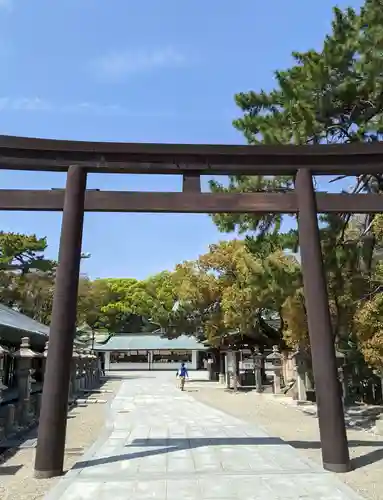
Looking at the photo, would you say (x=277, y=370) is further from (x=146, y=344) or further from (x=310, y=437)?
(x=146, y=344)

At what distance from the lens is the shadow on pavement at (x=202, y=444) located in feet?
25.0

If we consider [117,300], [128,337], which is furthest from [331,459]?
[117,300]

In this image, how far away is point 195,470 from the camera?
686 centimetres

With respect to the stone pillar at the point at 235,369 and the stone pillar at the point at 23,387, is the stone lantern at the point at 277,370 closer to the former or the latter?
the stone pillar at the point at 235,369

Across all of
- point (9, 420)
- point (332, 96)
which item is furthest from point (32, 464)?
point (332, 96)

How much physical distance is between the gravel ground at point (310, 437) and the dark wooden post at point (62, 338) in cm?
417

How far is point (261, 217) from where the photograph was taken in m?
13.5

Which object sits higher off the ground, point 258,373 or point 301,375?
point 258,373

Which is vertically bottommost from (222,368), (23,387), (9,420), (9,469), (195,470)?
(9,469)

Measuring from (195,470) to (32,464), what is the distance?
10.4 ft

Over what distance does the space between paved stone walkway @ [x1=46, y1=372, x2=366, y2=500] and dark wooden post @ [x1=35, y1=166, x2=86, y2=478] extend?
465 millimetres

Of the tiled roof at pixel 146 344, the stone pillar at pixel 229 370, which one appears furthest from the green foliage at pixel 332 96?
the tiled roof at pixel 146 344

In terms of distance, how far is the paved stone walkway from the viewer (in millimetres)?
5789

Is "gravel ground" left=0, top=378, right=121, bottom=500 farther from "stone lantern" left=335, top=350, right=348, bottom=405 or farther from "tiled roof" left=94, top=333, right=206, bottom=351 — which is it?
"tiled roof" left=94, top=333, right=206, bottom=351
